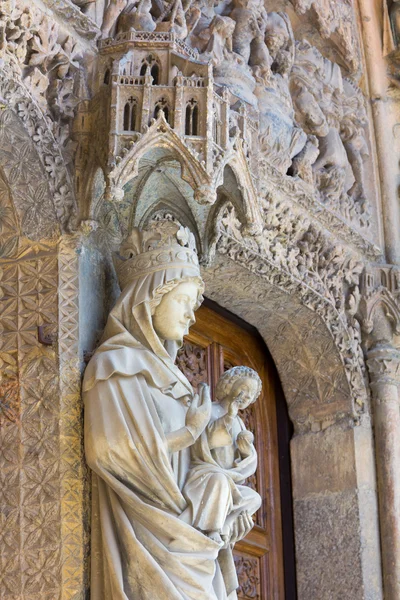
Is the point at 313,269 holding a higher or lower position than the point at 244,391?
higher

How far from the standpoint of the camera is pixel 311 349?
20.2ft

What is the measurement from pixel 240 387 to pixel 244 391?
0.07 feet

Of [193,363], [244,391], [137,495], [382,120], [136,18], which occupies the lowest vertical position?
[137,495]

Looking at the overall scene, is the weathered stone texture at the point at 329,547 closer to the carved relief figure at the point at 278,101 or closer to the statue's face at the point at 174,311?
the carved relief figure at the point at 278,101

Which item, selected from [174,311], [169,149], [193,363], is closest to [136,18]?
[169,149]

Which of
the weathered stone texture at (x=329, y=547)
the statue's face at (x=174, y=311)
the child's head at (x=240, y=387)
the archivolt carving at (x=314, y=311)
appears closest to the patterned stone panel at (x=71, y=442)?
the statue's face at (x=174, y=311)

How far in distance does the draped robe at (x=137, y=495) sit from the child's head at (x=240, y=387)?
12.5 inches

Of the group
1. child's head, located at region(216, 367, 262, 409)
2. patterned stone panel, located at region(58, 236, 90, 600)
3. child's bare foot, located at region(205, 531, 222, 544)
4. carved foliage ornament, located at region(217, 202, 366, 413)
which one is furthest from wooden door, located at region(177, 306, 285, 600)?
child's bare foot, located at region(205, 531, 222, 544)

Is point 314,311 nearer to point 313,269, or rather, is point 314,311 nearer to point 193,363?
point 313,269

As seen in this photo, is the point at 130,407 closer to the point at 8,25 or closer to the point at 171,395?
the point at 171,395

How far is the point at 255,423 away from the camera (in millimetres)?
6215

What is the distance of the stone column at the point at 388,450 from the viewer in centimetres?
584

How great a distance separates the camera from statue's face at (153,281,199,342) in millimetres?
4559

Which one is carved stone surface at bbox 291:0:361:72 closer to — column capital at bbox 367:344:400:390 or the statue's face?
column capital at bbox 367:344:400:390
